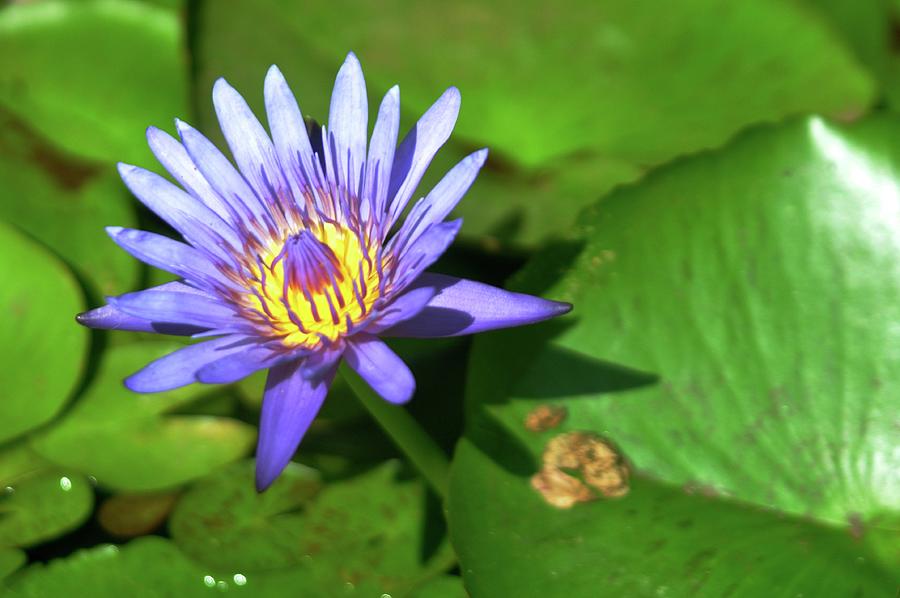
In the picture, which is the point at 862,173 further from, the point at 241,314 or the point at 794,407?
the point at 241,314

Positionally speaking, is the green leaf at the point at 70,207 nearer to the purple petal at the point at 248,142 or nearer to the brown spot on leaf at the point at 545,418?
the purple petal at the point at 248,142

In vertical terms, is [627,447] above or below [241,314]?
below

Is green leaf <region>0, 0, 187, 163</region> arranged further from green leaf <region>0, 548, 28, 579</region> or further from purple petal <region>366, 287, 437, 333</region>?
purple petal <region>366, 287, 437, 333</region>

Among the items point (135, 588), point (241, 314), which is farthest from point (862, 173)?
point (135, 588)

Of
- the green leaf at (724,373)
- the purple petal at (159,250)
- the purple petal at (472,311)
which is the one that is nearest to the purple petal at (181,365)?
the purple petal at (159,250)

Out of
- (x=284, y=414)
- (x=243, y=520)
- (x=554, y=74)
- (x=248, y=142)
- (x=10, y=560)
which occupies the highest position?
(x=554, y=74)

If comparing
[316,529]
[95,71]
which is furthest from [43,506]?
[95,71]

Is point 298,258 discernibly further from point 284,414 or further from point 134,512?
point 134,512
